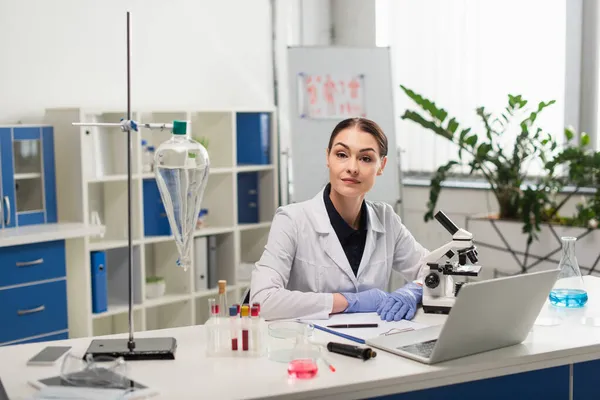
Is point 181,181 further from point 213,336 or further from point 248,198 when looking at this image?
point 248,198

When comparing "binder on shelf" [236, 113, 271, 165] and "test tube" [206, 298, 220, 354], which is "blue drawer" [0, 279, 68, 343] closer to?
"binder on shelf" [236, 113, 271, 165]

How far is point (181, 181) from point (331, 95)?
289 centimetres

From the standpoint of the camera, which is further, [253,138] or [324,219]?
[253,138]

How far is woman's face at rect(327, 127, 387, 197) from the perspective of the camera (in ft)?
8.71

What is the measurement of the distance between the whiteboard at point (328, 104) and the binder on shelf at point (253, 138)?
189 mm

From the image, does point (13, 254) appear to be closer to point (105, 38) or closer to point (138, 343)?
point (105, 38)

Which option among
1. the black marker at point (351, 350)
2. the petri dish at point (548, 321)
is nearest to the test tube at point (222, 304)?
the black marker at point (351, 350)

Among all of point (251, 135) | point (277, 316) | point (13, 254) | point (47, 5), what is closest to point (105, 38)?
point (47, 5)

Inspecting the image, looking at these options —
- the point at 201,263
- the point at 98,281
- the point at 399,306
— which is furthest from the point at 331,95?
the point at 399,306

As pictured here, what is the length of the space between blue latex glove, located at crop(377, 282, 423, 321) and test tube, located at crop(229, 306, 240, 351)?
1.68 ft

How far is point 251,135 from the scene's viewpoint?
15.9 ft

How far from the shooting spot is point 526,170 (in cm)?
439

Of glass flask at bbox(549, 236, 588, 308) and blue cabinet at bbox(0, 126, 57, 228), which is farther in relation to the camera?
blue cabinet at bbox(0, 126, 57, 228)

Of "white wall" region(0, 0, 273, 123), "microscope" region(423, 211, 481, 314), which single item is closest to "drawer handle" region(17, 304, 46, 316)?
"white wall" region(0, 0, 273, 123)
